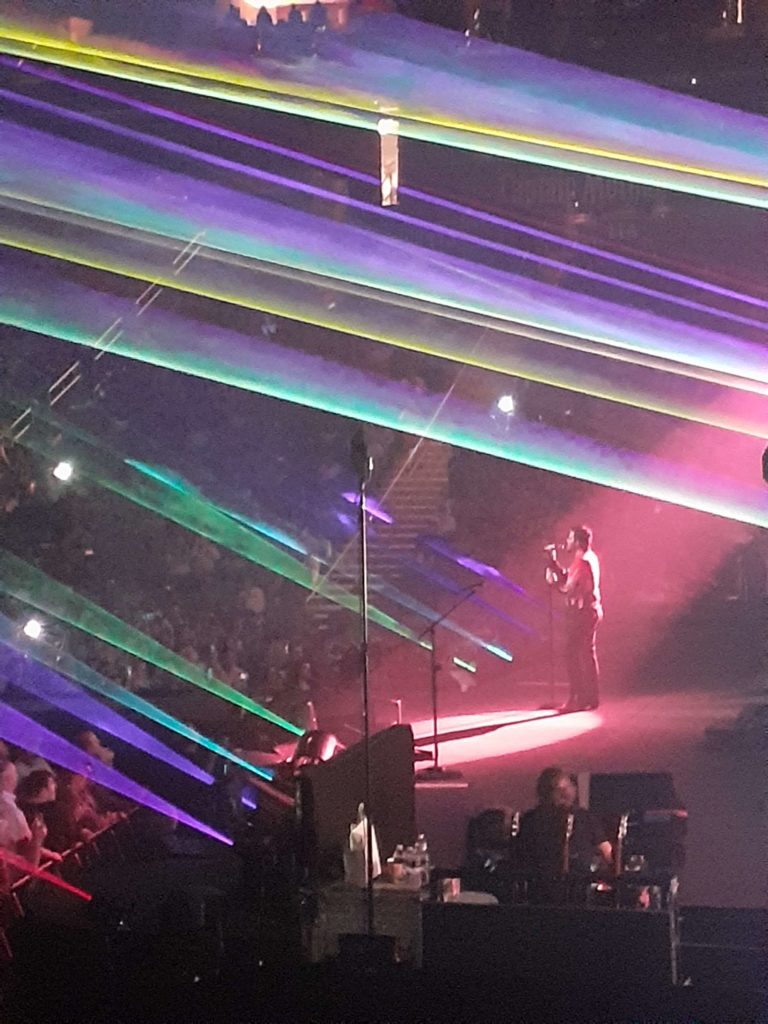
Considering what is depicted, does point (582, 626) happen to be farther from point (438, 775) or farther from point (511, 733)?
point (438, 775)

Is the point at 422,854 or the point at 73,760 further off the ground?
the point at 73,760

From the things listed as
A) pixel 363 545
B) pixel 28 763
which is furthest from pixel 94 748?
pixel 363 545

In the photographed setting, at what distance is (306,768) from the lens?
340 cm

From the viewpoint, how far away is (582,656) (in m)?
3.66

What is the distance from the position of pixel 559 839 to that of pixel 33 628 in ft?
7.05

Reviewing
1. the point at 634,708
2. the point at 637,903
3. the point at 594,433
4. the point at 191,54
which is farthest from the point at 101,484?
the point at 637,903

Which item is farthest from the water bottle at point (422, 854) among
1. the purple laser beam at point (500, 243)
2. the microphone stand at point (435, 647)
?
the purple laser beam at point (500, 243)

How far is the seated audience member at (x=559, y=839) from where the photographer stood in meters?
3.07

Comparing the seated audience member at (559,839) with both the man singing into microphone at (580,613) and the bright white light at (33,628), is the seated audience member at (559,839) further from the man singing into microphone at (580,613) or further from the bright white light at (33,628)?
the bright white light at (33,628)

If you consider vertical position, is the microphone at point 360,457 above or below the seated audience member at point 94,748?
above

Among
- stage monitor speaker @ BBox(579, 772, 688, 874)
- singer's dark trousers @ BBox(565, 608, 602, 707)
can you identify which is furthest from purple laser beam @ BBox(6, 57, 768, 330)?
stage monitor speaker @ BBox(579, 772, 688, 874)

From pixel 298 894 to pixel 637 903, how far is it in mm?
1019

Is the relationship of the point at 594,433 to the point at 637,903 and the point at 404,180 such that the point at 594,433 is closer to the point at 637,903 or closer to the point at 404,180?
the point at 404,180

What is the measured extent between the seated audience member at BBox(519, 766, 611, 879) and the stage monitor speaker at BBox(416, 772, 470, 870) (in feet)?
0.94
